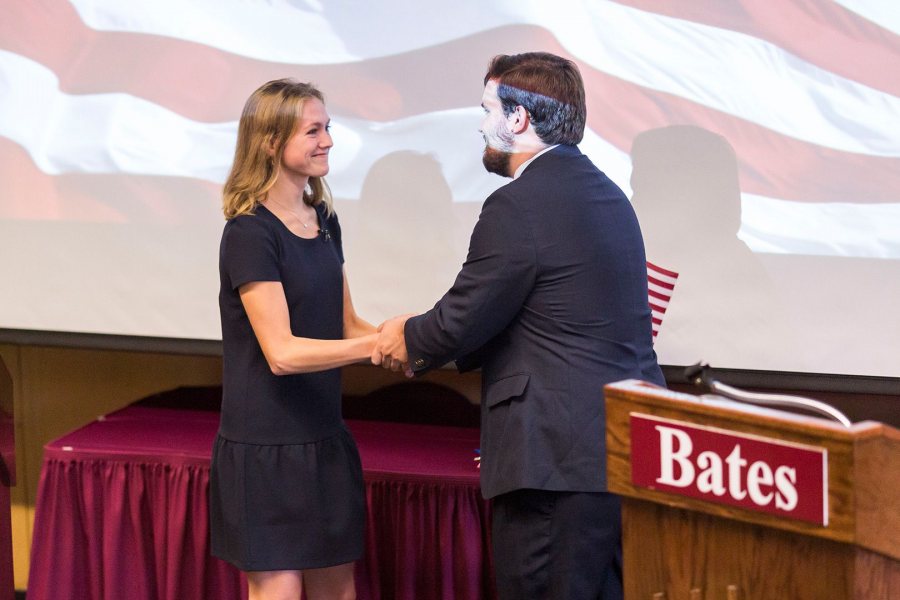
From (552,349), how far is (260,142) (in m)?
0.78

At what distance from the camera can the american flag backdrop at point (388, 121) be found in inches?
109

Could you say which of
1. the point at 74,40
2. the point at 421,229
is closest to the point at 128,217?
the point at 74,40

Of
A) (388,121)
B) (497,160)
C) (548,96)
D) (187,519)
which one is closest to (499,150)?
(497,160)

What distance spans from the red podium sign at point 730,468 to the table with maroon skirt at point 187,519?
1.36 metres

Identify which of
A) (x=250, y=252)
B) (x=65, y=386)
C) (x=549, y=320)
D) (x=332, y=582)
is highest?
(x=250, y=252)

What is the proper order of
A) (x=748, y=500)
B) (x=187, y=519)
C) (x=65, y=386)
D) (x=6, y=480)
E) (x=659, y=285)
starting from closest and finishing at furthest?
(x=748, y=500) < (x=659, y=285) < (x=187, y=519) < (x=6, y=480) < (x=65, y=386)

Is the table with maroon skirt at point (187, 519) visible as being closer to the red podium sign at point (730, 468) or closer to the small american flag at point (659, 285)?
the small american flag at point (659, 285)

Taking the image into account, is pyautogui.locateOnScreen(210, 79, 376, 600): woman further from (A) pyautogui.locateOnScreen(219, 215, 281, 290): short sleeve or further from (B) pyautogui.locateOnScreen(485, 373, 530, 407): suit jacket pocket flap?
(B) pyautogui.locateOnScreen(485, 373, 530, 407): suit jacket pocket flap

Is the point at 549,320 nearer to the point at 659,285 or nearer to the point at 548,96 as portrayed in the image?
the point at 548,96

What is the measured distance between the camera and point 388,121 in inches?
123

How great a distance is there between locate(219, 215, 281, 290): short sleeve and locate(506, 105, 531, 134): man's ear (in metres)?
0.55

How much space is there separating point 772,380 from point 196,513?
1.56 meters

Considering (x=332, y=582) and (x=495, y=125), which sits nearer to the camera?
(x=495, y=125)

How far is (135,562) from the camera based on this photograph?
3.12 m
